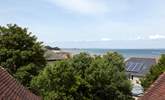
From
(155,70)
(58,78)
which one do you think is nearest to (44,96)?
(58,78)

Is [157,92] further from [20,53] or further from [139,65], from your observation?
[139,65]

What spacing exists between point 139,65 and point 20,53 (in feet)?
128

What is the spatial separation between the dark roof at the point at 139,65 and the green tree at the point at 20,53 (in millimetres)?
32195

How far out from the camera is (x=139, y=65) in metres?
71.6

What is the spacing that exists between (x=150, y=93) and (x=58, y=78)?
9938mm

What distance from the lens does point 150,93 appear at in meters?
17.0

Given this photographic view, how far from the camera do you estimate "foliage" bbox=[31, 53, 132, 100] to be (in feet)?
84.7

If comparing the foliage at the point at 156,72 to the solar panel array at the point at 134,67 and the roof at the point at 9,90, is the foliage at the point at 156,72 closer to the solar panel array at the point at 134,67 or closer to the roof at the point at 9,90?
the roof at the point at 9,90

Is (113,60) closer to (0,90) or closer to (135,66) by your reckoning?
(0,90)

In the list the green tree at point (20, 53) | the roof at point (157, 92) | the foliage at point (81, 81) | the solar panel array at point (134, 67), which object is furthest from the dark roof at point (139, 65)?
the roof at point (157, 92)

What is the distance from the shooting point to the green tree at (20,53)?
36.1m

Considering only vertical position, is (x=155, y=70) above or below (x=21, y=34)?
below

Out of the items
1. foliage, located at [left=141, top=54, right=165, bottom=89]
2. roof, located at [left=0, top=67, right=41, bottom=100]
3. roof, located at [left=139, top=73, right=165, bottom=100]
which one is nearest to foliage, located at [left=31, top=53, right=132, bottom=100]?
foliage, located at [left=141, top=54, right=165, bottom=89]

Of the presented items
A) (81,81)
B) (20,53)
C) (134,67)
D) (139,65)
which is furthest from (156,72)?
(139,65)
